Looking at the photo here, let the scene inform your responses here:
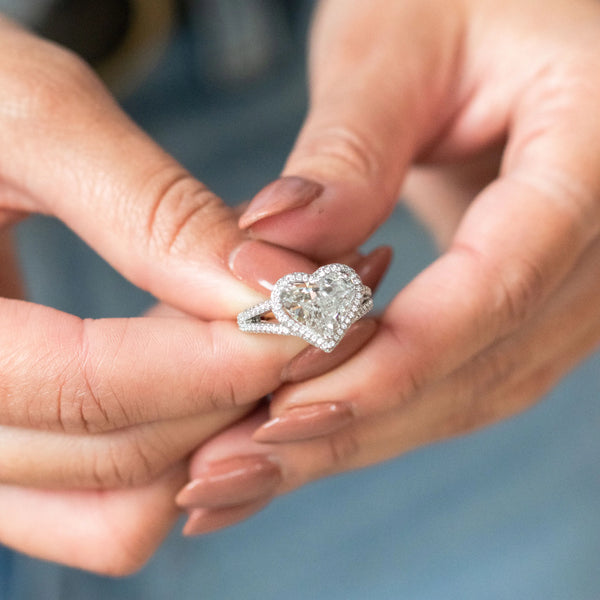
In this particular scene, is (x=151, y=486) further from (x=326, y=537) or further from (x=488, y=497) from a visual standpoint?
(x=488, y=497)

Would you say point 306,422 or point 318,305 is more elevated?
point 318,305

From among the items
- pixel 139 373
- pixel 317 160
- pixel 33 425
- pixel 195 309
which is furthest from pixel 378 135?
pixel 33 425

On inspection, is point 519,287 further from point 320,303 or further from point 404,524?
point 404,524

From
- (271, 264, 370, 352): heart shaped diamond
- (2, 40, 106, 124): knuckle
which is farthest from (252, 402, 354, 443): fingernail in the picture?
(2, 40, 106, 124): knuckle

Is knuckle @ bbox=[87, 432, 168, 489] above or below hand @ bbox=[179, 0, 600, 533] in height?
below

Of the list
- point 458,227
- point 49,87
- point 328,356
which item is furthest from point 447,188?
point 49,87

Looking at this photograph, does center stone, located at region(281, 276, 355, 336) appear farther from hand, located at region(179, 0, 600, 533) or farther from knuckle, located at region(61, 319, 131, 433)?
knuckle, located at region(61, 319, 131, 433)

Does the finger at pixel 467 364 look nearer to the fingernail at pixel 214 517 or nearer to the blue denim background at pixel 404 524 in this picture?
the fingernail at pixel 214 517
